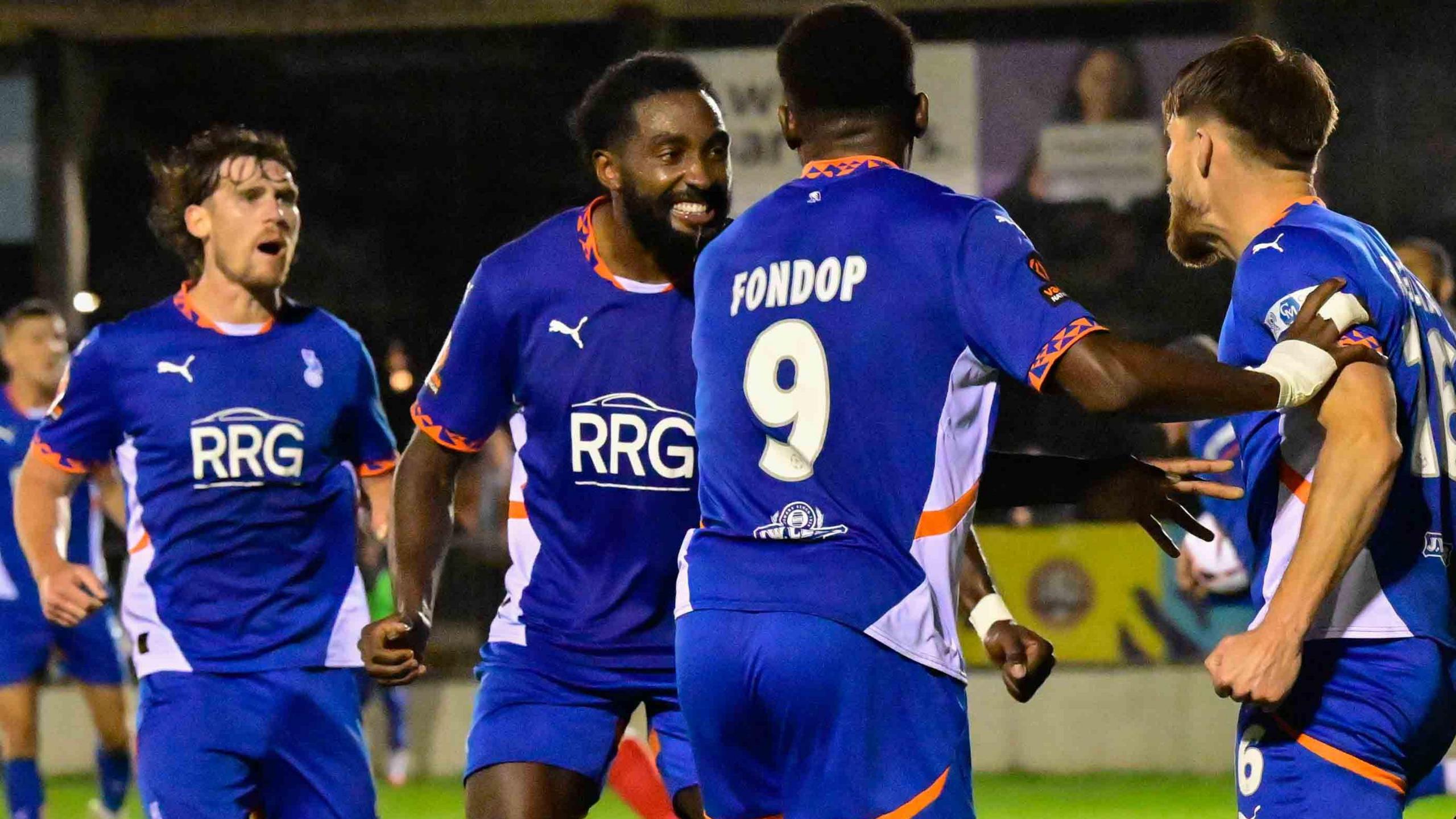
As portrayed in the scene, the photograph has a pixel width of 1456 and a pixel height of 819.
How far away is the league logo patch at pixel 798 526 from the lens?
3182 millimetres

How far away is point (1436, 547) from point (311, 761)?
112 inches

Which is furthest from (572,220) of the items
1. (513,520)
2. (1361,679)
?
(1361,679)

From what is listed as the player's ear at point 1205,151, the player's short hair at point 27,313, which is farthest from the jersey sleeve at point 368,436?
the player's short hair at point 27,313

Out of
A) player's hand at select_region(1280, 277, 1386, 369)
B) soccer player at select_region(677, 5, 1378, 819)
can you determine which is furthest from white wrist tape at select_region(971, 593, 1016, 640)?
player's hand at select_region(1280, 277, 1386, 369)

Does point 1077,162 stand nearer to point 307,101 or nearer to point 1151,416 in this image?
point 307,101

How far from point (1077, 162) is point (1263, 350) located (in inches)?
349

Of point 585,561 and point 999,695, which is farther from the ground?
point 585,561

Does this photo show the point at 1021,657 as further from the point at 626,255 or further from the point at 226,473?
the point at 226,473

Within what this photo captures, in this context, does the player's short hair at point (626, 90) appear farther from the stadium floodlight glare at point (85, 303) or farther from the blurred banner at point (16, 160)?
the blurred banner at point (16, 160)

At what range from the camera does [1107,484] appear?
11.9 feet

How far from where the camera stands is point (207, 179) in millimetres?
5480

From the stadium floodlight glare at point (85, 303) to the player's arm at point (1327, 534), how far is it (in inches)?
436

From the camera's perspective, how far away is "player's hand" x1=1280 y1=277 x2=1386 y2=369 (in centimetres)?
324

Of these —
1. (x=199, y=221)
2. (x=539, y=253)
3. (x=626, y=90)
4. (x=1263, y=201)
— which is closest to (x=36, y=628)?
(x=199, y=221)
